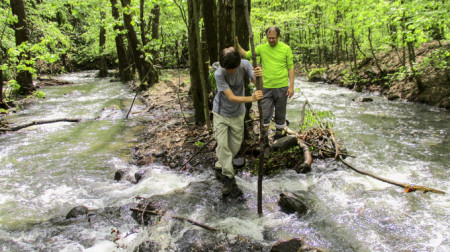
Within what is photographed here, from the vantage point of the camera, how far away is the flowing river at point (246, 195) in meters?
→ 3.96

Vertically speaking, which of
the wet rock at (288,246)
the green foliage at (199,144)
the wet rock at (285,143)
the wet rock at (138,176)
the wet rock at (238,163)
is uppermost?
the wet rock at (285,143)

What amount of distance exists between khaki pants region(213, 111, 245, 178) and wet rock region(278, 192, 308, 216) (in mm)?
976

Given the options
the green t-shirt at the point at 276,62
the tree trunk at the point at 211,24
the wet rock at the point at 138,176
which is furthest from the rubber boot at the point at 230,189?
the tree trunk at the point at 211,24

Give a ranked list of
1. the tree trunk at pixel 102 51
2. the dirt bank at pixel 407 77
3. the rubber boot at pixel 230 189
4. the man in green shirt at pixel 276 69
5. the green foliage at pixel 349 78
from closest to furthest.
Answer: the rubber boot at pixel 230 189 → the man in green shirt at pixel 276 69 → the dirt bank at pixel 407 77 → the green foliage at pixel 349 78 → the tree trunk at pixel 102 51

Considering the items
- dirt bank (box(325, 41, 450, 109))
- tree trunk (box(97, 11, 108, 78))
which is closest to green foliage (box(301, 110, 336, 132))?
dirt bank (box(325, 41, 450, 109))

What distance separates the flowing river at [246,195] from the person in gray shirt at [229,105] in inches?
28.4

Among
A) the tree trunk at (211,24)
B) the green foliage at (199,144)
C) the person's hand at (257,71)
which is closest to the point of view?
the person's hand at (257,71)

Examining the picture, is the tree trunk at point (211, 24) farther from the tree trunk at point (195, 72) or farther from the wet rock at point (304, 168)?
the wet rock at point (304, 168)

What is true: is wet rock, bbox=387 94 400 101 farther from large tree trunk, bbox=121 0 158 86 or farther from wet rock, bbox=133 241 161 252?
wet rock, bbox=133 241 161 252

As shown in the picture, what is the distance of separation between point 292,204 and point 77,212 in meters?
3.55

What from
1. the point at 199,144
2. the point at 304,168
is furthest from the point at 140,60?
the point at 304,168

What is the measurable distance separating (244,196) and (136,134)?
17.7ft

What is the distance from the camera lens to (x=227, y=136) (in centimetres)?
480

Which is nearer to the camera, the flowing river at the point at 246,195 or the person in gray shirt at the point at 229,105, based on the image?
the flowing river at the point at 246,195
